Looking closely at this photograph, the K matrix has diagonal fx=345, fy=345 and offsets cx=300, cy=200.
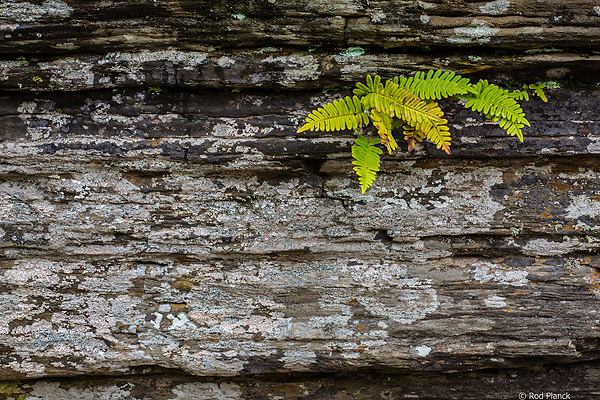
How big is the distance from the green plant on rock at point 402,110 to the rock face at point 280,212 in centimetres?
26

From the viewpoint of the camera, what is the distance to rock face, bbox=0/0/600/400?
2.87 meters

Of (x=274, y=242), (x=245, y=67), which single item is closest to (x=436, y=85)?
(x=245, y=67)

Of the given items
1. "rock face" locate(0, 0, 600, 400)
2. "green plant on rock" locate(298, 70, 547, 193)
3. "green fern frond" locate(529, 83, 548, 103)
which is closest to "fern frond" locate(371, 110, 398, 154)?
"green plant on rock" locate(298, 70, 547, 193)

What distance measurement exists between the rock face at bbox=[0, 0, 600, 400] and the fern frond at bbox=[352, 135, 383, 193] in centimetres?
28

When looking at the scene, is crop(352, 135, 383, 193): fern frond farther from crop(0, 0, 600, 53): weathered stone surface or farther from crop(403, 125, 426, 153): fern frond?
crop(0, 0, 600, 53): weathered stone surface

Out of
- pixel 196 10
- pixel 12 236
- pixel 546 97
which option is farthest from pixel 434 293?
pixel 12 236

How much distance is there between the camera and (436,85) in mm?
2764

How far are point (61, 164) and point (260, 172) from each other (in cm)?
181

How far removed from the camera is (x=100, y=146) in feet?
10.2

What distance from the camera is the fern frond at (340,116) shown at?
2.71m

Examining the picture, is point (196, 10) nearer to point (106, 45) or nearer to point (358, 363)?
point (106, 45)

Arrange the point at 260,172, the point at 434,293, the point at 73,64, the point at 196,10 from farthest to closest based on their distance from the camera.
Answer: the point at 434,293
the point at 260,172
the point at 73,64
the point at 196,10

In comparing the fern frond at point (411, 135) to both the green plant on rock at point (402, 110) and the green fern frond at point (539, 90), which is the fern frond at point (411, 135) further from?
the green fern frond at point (539, 90)

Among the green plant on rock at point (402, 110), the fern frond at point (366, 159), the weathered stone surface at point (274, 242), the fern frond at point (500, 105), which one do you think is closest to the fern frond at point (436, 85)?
the green plant on rock at point (402, 110)
